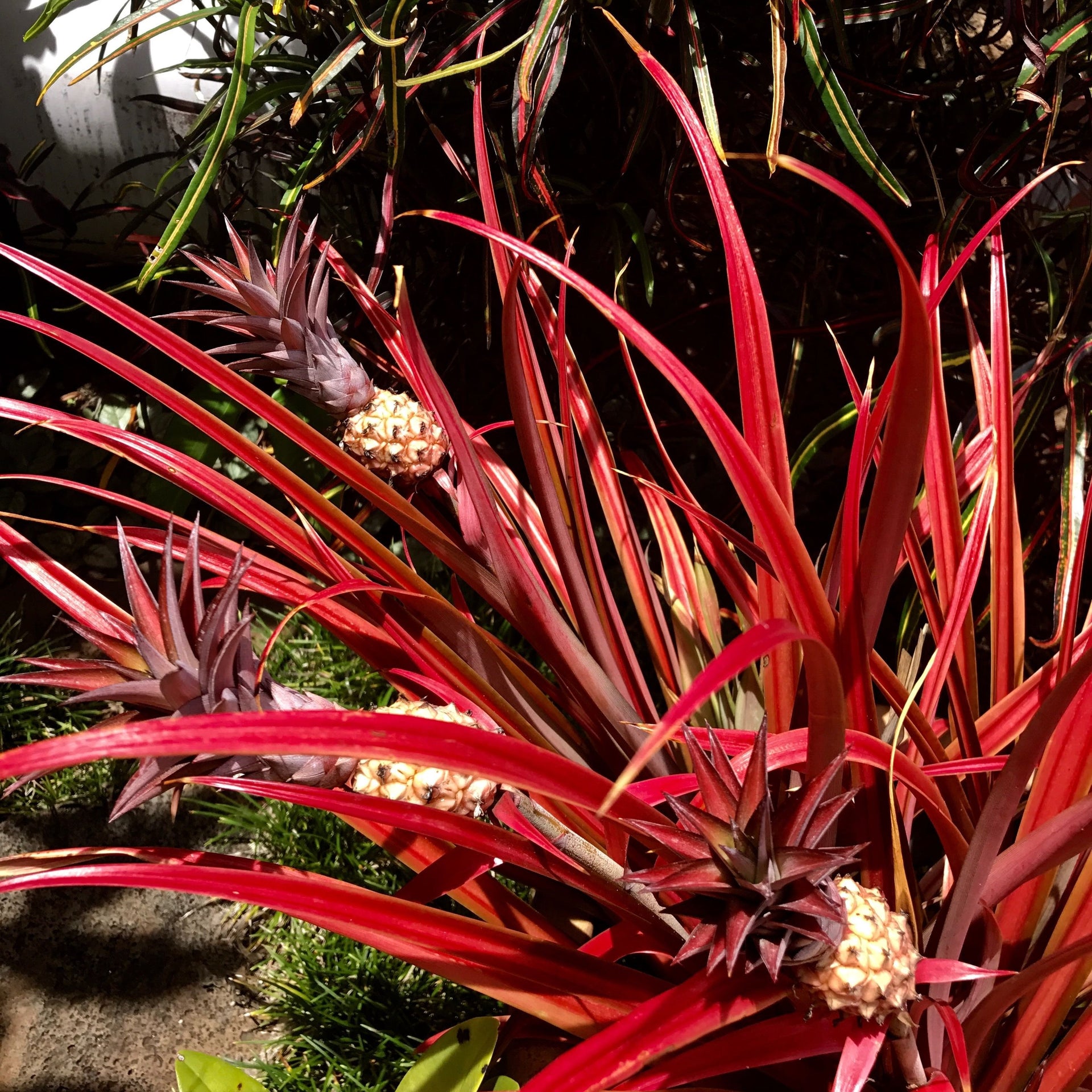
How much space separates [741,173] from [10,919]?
4.13 feet

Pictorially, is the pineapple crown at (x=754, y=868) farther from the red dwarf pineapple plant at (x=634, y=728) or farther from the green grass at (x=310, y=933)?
the green grass at (x=310, y=933)

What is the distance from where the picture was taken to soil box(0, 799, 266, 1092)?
0.98 meters

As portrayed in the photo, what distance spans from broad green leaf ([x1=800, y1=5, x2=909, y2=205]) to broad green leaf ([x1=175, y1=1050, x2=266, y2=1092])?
3.02 ft

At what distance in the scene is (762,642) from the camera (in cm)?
37

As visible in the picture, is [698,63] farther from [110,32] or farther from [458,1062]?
[458,1062]

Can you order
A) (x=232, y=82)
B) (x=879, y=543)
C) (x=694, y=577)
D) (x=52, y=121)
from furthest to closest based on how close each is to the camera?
(x=52, y=121) → (x=694, y=577) → (x=232, y=82) → (x=879, y=543)

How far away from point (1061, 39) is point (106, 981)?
140cm

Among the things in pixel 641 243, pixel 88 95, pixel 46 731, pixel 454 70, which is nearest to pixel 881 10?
pixel 641 243

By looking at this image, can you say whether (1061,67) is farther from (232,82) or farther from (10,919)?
(10,919)

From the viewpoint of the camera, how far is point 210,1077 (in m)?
0.70

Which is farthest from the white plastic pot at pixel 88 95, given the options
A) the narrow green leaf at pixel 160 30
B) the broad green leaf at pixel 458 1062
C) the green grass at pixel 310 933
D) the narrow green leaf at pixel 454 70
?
the broad green leaf at pixel 458 1062

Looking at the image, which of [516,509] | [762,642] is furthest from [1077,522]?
[762,642]

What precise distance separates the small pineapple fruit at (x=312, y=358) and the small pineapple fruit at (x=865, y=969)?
1.60 ft

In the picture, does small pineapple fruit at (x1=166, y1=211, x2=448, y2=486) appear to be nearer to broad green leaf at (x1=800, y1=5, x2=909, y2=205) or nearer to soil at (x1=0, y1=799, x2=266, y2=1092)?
broad green leaf at (x1=800, y1=5, x2=909, y2=205)
